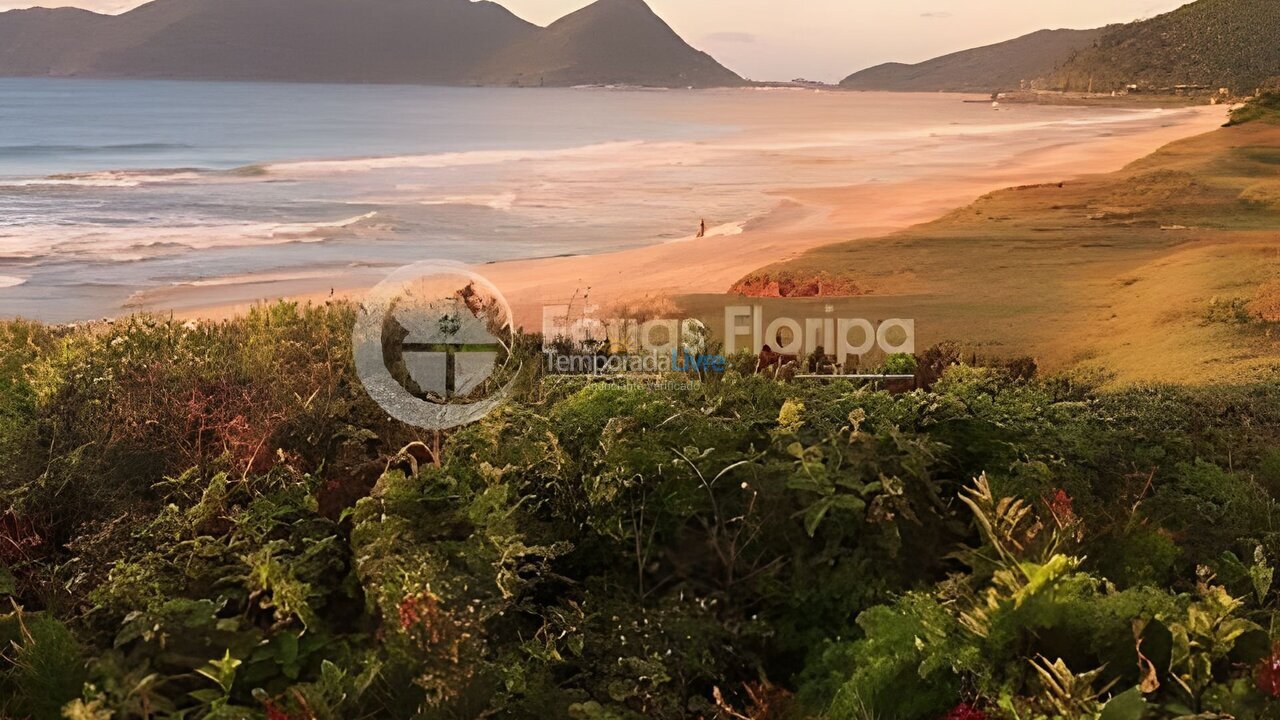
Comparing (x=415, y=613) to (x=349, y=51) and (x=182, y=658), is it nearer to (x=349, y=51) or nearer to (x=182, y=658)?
(x=182, y=658)

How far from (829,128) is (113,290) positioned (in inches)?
1956

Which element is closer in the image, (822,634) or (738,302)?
(822,634)

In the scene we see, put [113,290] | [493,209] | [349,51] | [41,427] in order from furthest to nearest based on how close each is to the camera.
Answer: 1. [349,51]
2. [493,209]
3. [113,290]
4. [41,427]

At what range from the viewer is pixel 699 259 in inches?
603

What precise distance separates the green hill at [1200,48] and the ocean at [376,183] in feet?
8.15

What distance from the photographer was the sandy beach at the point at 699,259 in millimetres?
12320

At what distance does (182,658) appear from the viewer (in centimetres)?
271

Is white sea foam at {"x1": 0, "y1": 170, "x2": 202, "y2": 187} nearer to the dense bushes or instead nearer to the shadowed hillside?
the dense bushes

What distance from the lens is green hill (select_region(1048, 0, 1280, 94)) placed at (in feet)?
92.8

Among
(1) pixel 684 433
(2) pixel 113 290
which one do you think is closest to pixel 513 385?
(1) pixel 684 433

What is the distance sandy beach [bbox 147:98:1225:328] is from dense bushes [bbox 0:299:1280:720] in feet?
12.4

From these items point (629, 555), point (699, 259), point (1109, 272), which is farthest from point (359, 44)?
point (629, 555)

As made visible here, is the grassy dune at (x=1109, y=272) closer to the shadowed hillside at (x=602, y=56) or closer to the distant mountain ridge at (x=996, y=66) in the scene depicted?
the distant mountain ridge at (x=996, y=66)

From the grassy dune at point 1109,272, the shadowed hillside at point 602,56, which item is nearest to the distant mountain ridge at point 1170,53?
the grassy dune at point 1109,272
